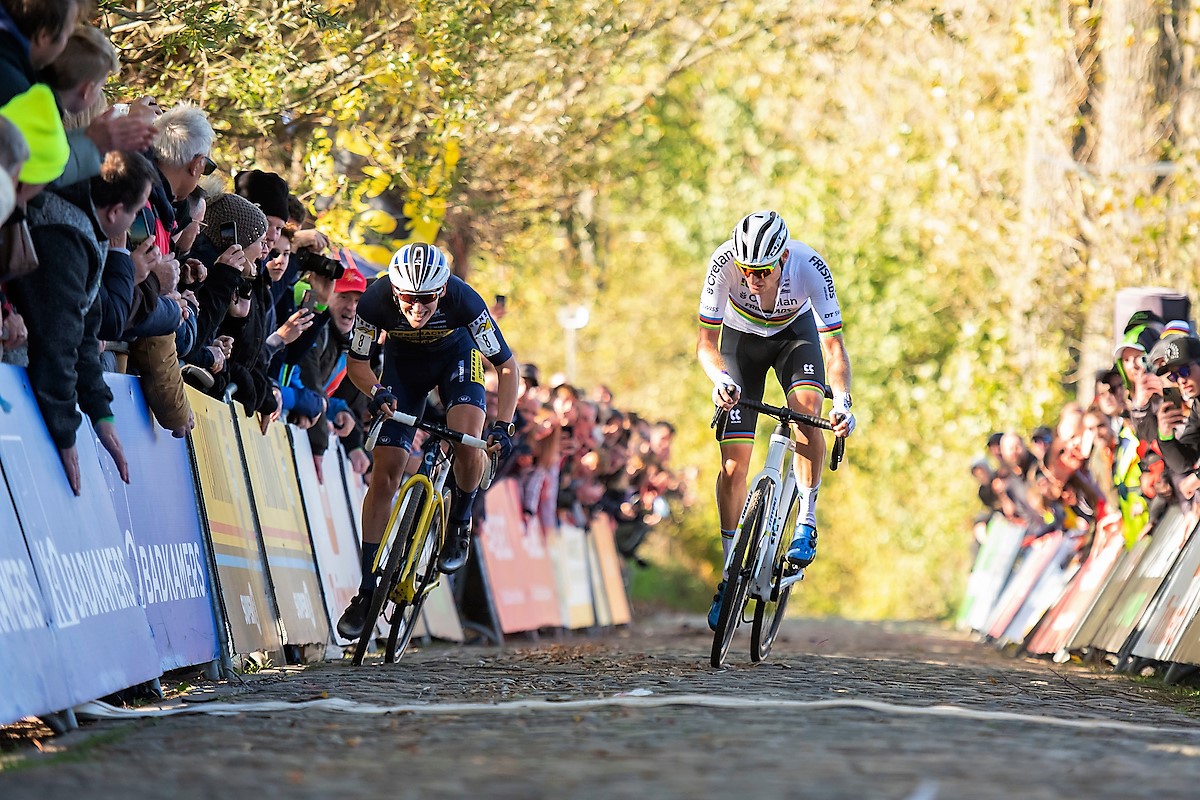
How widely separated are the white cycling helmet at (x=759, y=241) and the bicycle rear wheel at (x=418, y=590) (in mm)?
2314

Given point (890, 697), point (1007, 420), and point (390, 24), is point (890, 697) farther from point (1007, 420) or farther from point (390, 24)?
point (1007, 420)

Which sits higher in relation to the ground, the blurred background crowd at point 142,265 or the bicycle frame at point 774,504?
the blurred background crowd at point 142,265

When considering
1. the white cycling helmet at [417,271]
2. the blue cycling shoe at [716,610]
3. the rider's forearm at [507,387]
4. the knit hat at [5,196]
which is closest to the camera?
the knit hat at [5,196]

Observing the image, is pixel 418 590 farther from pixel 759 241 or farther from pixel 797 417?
pixel 759 241

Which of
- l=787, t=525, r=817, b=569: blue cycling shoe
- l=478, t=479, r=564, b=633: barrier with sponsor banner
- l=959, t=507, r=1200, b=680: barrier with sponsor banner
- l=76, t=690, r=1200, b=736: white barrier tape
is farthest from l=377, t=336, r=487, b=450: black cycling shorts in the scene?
l=478, t=479, r=564, b=633: barrier with sponsor banner

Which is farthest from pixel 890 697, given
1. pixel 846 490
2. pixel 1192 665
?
pixel 846 490

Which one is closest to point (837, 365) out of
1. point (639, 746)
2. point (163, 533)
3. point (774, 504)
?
point (774, 504)

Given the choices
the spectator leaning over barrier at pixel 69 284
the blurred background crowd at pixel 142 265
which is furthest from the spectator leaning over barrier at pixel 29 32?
the spectator leaning over barrier at pixel 69 284

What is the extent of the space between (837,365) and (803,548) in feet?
3.47

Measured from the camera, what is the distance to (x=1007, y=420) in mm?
25922

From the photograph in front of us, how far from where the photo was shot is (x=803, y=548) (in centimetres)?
1095

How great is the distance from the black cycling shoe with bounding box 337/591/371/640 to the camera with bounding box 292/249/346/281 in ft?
7.87

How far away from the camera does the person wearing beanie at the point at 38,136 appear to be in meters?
6.80

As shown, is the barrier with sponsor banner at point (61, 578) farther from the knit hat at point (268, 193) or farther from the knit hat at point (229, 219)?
the knit hat at point (268, 193)
